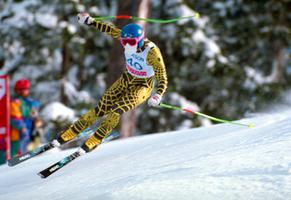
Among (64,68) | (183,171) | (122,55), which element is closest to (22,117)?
(122,55)

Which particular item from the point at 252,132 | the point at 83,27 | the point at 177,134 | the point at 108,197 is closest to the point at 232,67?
the point at 83,27

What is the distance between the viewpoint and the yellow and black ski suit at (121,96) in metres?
4.78

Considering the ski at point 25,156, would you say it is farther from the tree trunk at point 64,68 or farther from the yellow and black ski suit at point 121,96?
the tree trunk at point 64,68

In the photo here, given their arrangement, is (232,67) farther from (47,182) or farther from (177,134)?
(47,182)

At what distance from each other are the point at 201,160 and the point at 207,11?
9759 mm

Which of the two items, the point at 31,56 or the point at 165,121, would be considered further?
the point at 165,121

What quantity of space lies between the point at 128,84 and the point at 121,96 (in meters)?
0.13

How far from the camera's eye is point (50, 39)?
440 inches

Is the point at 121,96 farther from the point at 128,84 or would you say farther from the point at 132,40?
the point at 132,40

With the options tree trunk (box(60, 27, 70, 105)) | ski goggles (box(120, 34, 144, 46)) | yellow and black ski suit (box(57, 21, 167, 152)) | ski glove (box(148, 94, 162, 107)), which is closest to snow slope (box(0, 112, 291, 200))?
yellow and black ski suit (box(57, 21, 167, 152))

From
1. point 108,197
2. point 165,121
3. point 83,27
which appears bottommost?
point 165,121

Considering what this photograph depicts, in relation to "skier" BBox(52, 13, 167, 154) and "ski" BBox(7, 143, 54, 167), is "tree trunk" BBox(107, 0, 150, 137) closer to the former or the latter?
"skier" BBox(52, 13, 167, 154)

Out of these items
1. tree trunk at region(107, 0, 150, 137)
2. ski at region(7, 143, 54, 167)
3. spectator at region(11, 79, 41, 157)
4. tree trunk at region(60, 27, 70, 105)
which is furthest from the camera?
tree trunk at region(60, 27, 70, 105)

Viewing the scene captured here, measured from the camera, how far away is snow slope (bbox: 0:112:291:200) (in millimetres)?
3297
